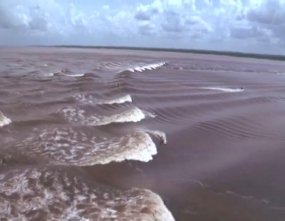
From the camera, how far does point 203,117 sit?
1006cm

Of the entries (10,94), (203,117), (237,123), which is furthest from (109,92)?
(237,123)

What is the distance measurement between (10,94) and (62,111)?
3.35m

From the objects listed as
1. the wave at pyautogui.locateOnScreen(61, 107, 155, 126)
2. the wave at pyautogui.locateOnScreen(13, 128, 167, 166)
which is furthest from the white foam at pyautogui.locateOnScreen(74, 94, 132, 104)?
the wave at pyautogui.locateOnScreen(13, 128, 167, 166)

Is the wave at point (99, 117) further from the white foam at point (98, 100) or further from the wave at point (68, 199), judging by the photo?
the wave at point (68, 199)

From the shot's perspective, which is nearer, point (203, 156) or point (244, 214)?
point (244, 214)

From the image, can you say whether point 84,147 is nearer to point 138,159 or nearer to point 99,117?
point 138,159

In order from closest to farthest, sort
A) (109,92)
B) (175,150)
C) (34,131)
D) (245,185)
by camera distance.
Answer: (245,185), (175,150), (34,131), (109,92)

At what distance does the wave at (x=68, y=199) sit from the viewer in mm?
4305

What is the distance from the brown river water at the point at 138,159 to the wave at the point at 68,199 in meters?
0.01

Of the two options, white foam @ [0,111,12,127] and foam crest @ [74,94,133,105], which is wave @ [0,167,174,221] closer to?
white foam @ [0,111,12,127]

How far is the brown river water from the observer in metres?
4.61

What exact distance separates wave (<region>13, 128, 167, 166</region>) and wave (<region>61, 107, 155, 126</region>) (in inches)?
39.5

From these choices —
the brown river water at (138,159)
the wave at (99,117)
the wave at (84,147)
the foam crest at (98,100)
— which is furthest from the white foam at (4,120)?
the foam crest at (98,100)

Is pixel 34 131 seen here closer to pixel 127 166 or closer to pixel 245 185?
pixel 127 166
